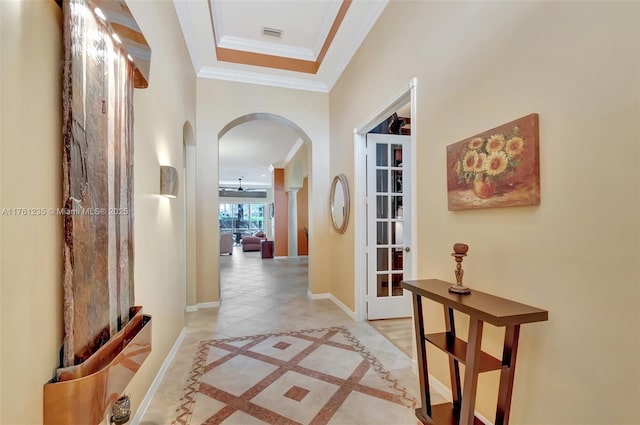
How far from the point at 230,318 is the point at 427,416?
9.09 ft

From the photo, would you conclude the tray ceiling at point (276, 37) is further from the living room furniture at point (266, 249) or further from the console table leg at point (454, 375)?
the living room furniture at point (266, 249)

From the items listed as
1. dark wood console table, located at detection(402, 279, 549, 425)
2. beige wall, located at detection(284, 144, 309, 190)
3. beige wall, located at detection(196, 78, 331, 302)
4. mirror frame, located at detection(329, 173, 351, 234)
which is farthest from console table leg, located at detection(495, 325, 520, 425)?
beige wall, located at detection(284, 144, 309, 190)

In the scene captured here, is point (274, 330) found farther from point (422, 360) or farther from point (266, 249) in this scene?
point (266, 249)

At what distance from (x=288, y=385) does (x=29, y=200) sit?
2.03 meters

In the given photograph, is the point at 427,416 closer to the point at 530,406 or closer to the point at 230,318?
the point at 530,406

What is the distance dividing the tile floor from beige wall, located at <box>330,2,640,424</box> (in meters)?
0.59

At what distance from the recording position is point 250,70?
4387mm

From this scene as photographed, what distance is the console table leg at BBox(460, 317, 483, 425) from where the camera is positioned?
4.50 ft

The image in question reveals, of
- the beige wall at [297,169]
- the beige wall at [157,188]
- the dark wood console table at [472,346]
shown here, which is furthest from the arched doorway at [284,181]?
the dark wood console table at [472,346]

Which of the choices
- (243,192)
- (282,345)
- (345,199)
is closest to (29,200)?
(282,345)

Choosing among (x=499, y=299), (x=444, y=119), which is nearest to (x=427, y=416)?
(x=499, y=299)

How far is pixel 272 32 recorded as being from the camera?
3.85 m

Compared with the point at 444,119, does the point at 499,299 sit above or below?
below

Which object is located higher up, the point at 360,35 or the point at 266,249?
the point at 360,35
